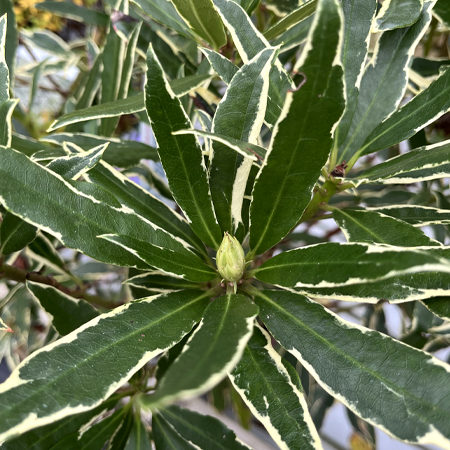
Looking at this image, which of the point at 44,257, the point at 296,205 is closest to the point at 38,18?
the point at 44,257

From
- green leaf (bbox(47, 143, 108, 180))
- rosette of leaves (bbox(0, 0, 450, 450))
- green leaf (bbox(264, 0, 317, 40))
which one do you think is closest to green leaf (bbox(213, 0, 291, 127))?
rosette of leaves (bbox(0, 0, 450, 450))

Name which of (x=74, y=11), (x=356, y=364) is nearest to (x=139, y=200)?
(x=356, y=364)

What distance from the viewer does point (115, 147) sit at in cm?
63

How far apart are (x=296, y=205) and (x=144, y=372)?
440 mm

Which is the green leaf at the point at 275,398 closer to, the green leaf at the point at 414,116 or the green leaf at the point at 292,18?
the green leaf at the point at 414,116

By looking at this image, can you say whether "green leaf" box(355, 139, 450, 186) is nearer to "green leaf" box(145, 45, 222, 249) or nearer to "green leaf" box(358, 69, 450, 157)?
"green leaf" box(358, 69, 450, 157)

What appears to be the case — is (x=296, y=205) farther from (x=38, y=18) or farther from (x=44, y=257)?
(x=38, y=18)

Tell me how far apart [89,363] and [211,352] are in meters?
0.14

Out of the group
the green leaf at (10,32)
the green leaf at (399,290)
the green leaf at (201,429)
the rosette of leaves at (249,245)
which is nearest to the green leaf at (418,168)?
the rosette of leaves at (249,245)

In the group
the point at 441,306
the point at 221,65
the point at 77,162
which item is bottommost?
the point at 441,306

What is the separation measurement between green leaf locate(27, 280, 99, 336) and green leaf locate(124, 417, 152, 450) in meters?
0.17

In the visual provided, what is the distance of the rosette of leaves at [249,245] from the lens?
323 millimetres

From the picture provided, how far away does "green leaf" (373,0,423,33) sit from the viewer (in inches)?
18.0

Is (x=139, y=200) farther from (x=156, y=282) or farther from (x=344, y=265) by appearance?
(x=344, y=265)
